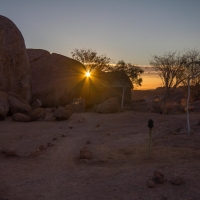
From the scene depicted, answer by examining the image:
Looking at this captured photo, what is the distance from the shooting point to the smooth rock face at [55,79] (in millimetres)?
17016

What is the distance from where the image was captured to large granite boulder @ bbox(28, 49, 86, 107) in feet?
55.8

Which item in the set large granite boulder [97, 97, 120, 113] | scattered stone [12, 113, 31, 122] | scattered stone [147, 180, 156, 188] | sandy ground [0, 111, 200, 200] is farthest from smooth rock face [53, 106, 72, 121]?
scattered stone [147, 180, 156, 188]

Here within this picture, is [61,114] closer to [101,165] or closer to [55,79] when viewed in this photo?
[55,79]

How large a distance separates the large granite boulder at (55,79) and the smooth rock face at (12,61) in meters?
1.53

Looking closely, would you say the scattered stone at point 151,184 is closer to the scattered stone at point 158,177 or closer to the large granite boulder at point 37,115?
the scattered stone at point 158,177

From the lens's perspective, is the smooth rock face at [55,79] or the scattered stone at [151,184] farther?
the smooth rock face at [55,79]

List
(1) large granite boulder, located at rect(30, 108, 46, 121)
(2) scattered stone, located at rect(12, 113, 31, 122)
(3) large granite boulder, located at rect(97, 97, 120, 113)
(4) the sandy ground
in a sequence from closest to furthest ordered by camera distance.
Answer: (4) the sandy ground → (2) scattered stone, located at rect(12, 113, 31, 122) → (1) large granite boulder, located at rect(30, 108, 46, 121) → (3) large granite boulder, located at rect(97, 97, 120, 113)

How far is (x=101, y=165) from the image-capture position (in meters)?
6.02

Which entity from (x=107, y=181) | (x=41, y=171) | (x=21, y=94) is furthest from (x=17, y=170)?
(x=21, y=94)

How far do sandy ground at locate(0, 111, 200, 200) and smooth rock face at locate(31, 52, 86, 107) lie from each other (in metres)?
6.86

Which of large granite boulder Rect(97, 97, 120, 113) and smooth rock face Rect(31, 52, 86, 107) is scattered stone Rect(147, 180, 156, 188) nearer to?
large granite boulder Rect(97, 97, 120, 113)

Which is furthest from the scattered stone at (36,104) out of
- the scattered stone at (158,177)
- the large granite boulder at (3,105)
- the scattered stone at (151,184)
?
the scattered stone at (151,184)

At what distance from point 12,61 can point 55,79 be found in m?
3.57

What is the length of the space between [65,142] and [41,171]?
2.61 metres
